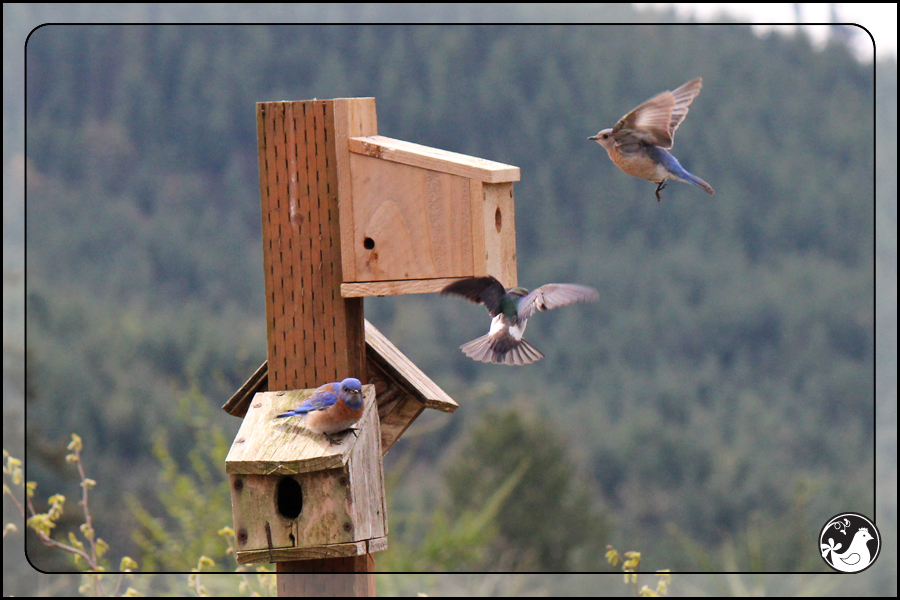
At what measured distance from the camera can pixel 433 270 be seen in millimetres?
2988

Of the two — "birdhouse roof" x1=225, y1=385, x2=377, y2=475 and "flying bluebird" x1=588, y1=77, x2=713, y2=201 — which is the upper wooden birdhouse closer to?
"birdhouse roof" x1=225, y1=385, x2=377, y2=475

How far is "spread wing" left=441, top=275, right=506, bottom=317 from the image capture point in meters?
2.99

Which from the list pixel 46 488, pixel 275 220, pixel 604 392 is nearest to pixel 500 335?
pixel 275 220

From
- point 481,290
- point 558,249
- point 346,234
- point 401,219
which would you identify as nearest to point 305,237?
point 346,234

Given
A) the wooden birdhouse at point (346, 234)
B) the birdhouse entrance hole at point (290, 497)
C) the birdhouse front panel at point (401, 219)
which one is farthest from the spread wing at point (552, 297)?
the birdhouse entrance hole at point (290, 497)

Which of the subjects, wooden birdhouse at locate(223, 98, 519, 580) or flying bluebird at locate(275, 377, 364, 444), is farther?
wooden birdhouse at locate(223, 98, 519, 580)

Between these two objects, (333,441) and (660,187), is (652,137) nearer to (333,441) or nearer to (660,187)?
(660,187)

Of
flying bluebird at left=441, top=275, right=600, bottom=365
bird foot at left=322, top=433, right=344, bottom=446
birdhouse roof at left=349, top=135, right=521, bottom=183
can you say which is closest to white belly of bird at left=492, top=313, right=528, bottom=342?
flying bluebird at left=441, top=275, right=600, bottom=365

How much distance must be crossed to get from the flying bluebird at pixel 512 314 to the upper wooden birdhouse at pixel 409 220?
240mm

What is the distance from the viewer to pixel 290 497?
9.39 feet

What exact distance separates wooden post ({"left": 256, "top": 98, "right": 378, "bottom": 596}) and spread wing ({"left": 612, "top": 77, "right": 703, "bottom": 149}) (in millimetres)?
974

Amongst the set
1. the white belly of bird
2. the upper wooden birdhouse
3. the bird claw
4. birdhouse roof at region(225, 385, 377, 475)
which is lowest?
birdhouse roof at region(225, 385, 377, 475)

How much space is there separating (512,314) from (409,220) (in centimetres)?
57

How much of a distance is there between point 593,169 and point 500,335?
24.0 m
